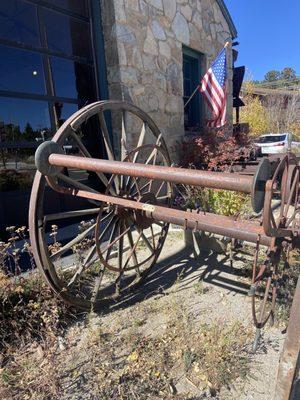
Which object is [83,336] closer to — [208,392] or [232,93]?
[208,392]

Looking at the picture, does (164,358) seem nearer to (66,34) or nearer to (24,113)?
(24,113)

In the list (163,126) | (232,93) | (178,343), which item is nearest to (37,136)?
(163,126)

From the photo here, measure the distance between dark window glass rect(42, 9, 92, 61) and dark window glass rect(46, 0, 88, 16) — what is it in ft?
0.39

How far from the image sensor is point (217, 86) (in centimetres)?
590

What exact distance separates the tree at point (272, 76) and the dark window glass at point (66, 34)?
62045 mm

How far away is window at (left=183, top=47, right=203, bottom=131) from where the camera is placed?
23.4 ft

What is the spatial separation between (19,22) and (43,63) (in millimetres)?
551

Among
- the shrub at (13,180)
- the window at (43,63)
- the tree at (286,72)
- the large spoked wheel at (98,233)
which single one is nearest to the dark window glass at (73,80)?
the window at (43,63)

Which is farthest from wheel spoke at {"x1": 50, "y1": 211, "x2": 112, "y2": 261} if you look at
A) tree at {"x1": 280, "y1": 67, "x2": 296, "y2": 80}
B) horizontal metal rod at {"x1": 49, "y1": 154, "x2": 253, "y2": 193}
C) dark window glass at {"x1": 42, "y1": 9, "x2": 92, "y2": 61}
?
tree at {"x1": 280, "y1": 67, "x2": 296, "y2": 80}

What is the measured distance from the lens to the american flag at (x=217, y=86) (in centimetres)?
586

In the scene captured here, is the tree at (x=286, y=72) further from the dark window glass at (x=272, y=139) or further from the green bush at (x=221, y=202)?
the green bush at (x=221, y=202)

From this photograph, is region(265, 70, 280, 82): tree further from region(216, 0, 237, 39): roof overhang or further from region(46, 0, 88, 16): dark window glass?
region(46, 0, 88, 16): dark window glass

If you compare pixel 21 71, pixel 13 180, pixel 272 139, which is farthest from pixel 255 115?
pixel 13 180

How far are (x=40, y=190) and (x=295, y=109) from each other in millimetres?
24606
